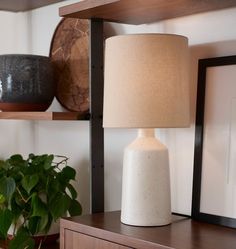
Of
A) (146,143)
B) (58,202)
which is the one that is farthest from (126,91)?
(58,202)

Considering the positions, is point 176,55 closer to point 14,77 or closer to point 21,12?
point 14,77

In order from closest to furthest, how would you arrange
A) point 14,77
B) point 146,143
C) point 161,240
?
point 161,240
point 146,143
point 14,77

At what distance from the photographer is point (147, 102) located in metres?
1.27

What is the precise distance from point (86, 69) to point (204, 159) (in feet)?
1.83

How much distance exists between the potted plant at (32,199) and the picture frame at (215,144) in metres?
0.45

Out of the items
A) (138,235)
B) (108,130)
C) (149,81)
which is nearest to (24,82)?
(108,130)

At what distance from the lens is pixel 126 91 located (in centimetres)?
129

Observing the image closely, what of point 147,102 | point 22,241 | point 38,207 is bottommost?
point 22,241

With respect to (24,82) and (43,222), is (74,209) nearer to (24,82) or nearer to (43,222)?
(43,222)

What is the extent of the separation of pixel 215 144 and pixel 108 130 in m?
0.46

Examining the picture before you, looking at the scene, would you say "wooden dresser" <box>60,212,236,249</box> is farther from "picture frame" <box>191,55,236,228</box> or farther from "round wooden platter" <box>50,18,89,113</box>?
"round wooden platter" <box>50,18,89,113</box>

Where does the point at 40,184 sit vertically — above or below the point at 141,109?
below

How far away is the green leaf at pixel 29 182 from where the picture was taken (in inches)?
63.5

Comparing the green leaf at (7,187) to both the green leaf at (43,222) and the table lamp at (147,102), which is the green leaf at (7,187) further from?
the table lamp at (147,102)
